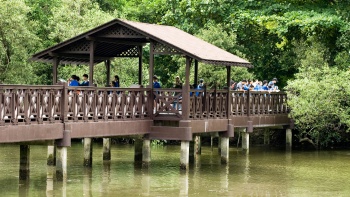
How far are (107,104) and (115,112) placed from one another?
0.43 metres

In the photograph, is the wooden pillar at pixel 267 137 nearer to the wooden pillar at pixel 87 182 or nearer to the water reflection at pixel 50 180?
the wooden pillar at pixel 87 182

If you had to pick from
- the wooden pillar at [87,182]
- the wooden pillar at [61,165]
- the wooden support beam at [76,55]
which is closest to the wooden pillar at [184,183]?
the wooden pillar at [87,182]

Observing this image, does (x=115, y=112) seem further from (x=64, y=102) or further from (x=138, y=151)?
(x=138, y=151)

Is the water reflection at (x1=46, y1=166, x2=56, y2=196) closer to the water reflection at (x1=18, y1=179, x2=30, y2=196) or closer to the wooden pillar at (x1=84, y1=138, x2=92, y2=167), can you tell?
the water reflection at (x1=18, y1=179, x2=30, y2=196)

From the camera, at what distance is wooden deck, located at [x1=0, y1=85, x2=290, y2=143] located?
72.6ft

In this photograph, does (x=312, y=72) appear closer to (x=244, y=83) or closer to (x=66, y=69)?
(x=244, y=83)

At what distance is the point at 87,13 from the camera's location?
1700 inches

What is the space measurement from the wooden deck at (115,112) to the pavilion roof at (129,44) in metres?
1.30

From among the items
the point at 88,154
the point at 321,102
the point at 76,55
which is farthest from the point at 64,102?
the point at 321,102

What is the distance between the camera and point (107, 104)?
26156 mm

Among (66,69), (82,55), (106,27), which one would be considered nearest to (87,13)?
(66,69)

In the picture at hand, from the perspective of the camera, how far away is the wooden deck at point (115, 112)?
72.6 feet

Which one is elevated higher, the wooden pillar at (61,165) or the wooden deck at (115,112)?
the wooden deck at (115,112)

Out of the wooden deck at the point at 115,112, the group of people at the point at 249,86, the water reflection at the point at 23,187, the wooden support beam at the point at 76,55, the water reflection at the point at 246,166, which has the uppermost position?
the wooden support beam at the point at 76,55
